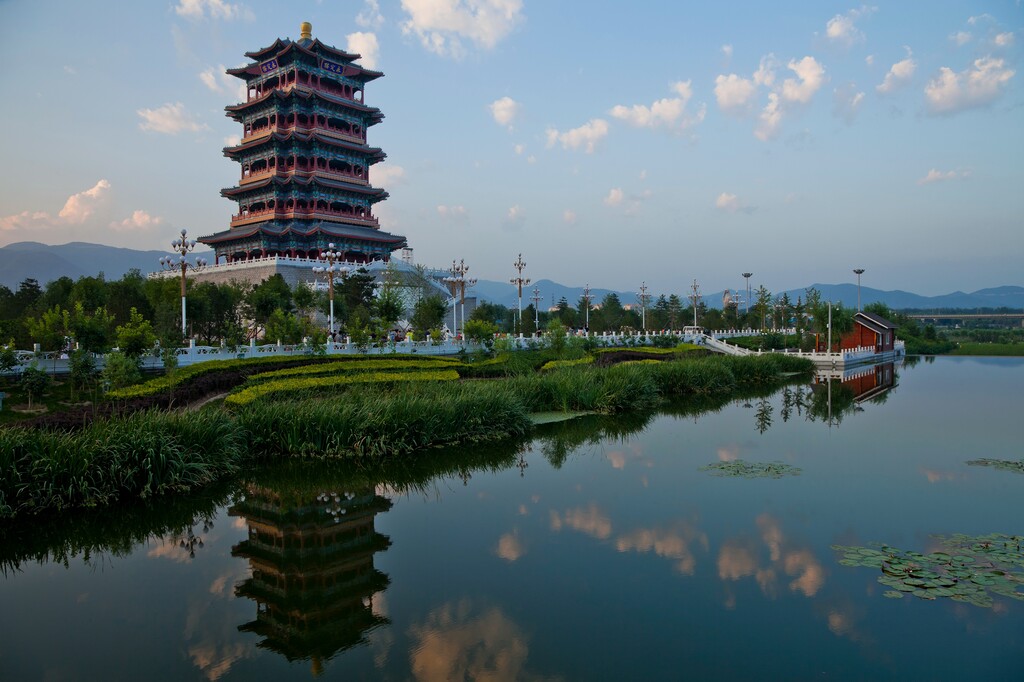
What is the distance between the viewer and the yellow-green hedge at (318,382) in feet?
54.9

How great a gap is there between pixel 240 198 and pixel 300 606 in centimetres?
5320

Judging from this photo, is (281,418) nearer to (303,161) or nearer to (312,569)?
(312,569)

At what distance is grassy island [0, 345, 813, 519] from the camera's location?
35.8 feet

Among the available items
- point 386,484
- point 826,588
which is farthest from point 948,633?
point 386,484

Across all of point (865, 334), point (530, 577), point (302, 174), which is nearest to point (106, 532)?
point (530, 577)

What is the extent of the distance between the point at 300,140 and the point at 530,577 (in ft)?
163

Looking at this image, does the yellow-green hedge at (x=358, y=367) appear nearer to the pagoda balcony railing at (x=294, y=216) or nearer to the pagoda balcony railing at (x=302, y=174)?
the pagoda balcony railing at (x=294, y=216)

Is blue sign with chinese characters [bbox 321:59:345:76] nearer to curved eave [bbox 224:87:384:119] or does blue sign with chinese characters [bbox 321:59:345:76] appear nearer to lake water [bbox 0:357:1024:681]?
curved eave [bbox 224:87:384:119]

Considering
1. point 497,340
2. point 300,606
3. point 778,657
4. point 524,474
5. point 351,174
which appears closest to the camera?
point 778,657

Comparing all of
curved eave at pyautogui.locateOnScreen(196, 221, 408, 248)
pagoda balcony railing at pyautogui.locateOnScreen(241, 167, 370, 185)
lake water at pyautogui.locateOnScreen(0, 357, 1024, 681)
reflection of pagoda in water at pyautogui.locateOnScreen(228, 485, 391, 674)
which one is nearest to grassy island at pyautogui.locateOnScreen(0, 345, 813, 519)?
lake water at pyautogui.locateOnScreen(0, 357, 1024, 681)

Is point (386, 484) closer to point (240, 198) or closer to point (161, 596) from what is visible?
point (161, 596)

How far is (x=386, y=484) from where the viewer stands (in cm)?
1250

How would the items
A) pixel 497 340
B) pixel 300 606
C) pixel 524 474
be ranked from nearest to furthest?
pixel 300 606, pixel 524 474, pixel 497 340

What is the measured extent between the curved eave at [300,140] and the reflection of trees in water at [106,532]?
145 ft
